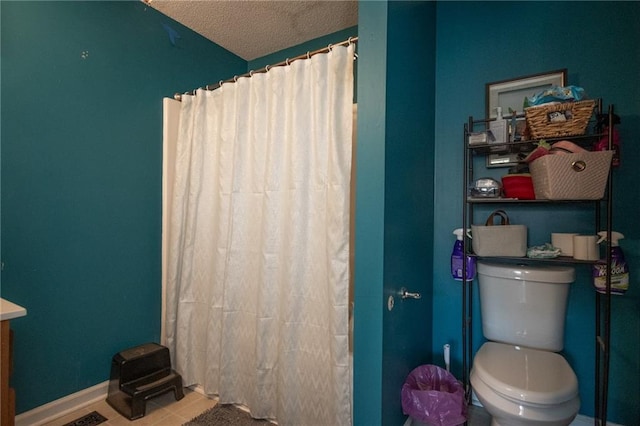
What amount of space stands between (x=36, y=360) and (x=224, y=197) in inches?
50.0

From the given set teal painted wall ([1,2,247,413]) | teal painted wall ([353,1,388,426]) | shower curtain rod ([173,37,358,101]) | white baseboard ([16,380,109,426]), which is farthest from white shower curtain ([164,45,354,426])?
white baseboard ([16,380,109,426])

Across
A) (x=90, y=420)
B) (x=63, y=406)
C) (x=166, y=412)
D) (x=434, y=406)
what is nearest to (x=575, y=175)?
(x=434, y=406)

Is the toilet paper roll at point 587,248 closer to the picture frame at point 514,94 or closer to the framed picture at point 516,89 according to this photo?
the picture frame at point 514,94

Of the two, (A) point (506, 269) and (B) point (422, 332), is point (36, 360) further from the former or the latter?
(A) point (506, 269)

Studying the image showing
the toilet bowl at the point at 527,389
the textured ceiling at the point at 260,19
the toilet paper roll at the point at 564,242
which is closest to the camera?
the toilet bowl at the point at 527,389

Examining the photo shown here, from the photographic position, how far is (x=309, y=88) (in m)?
1.47

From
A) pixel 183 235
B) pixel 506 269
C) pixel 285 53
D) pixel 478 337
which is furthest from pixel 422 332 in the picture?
pixel 285 53

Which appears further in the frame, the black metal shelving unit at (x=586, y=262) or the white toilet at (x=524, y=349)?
the black metal shelving unit at (x=586, y=262)

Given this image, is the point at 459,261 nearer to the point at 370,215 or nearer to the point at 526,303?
the point at 526,303

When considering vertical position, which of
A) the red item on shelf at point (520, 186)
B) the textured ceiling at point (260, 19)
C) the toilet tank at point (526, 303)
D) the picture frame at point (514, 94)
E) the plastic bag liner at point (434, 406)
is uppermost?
the textured ceiling at point (260, 19)

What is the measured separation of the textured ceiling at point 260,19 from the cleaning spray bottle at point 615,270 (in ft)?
6.55

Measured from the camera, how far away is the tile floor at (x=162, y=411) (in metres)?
1.52

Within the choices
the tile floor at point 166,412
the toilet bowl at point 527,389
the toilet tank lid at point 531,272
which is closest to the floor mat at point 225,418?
the tile floor at point 166,412

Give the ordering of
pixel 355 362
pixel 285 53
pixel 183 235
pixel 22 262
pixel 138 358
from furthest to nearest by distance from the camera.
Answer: pixel 285 53 < pixel 183 235 < pixel 138 358 < pixel 22 262 < pixel 355 362
